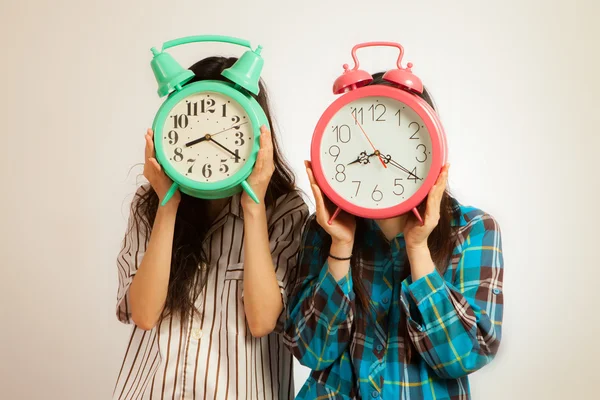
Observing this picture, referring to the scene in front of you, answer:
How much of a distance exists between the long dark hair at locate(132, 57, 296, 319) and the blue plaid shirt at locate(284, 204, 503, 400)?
187 millimetres

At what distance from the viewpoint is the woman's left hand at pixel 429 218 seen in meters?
1.08

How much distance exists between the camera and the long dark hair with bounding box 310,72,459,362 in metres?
1.17

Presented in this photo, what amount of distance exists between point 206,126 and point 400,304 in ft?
1.55

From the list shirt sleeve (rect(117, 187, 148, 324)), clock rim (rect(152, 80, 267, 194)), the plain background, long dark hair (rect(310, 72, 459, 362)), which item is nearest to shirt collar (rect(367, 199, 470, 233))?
long dark hair (rect(310, 72, 459, 362))

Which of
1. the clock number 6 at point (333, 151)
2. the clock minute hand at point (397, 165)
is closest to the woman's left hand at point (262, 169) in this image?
the clock number 6 at point (333, 151)

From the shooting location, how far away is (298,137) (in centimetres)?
188

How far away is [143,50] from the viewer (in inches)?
78.0

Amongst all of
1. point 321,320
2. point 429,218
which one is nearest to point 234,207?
point 321,320

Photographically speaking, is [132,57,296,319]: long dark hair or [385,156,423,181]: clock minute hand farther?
[132,57,296,319]: long dark hair

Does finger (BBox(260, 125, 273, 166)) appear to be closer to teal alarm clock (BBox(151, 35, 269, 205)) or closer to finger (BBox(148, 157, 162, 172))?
teal alarm clock (BBox(151, 35, 269, 205))

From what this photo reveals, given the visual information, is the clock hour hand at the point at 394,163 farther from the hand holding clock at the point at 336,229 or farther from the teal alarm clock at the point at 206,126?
the teal alarm clock at the point at 206,126

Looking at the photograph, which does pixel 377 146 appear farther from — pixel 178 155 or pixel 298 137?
pixel 298 137
